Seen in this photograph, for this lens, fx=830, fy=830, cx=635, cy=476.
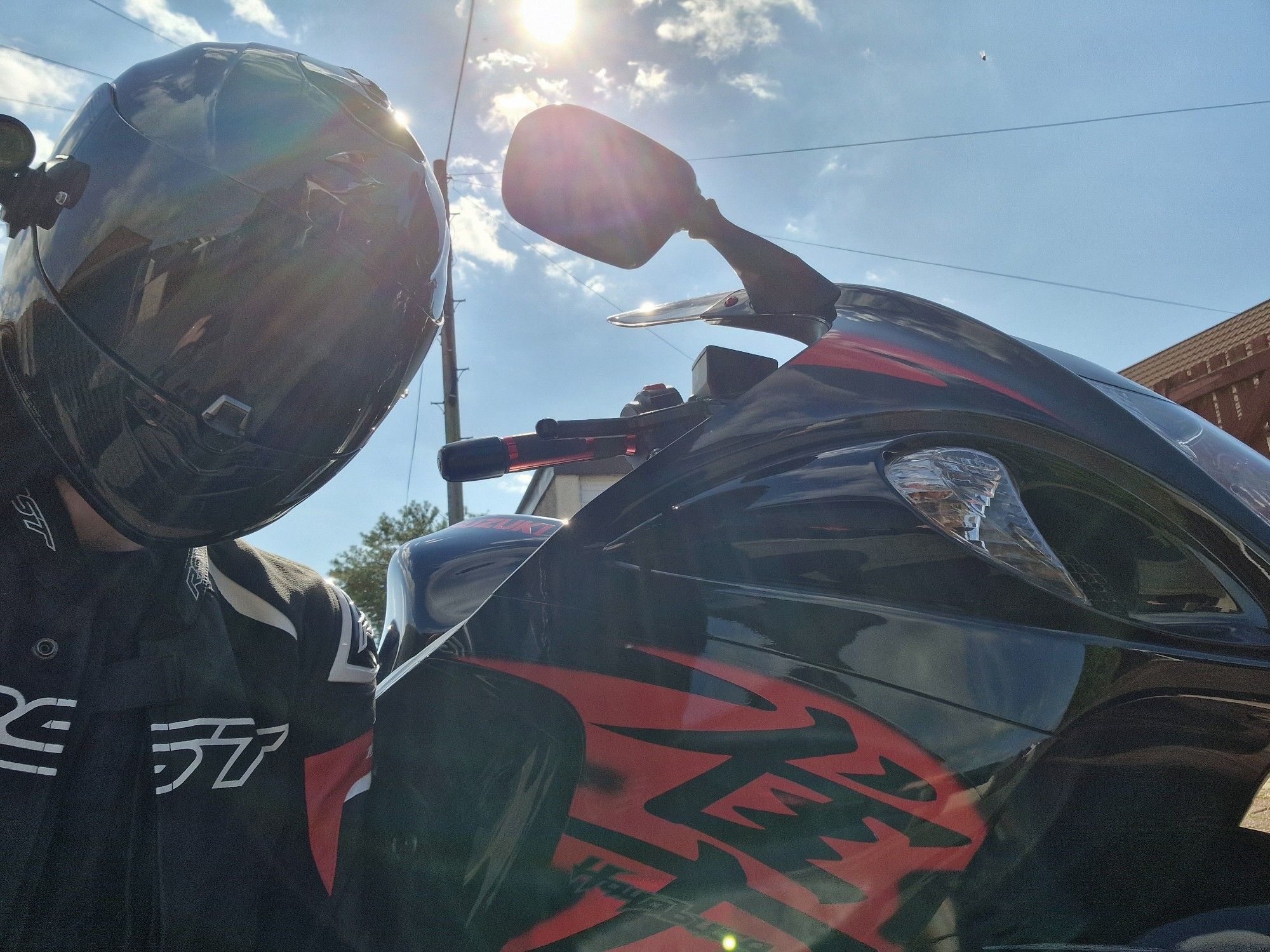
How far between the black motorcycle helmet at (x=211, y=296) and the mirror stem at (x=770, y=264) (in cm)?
48

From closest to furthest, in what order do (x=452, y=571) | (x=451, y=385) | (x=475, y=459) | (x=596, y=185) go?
(x=596, y=185) → (x=475, y=459) → (x=452, y=571) → (x=451, y=385)

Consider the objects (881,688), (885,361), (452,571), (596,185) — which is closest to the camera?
(881,688)

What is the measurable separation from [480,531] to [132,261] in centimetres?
66

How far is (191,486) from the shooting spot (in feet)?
3.54

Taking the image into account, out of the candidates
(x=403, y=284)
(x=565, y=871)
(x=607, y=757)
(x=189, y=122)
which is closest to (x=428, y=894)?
(x=565, y=871)

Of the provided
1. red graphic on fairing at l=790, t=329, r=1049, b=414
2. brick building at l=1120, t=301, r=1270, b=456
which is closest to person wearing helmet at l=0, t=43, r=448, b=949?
red graphic on fairing at l=790, t=329, r=1049, b=414

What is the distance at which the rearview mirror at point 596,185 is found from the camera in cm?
105

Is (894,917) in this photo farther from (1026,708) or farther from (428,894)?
(428,894)

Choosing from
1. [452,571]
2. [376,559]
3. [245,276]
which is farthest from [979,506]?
[376,559]

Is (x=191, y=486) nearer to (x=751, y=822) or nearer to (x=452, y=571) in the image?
(x=452, y=571)

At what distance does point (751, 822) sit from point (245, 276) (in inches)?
37.1

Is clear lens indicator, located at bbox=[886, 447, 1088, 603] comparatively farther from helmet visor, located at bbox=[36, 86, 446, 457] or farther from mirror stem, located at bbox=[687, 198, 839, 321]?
helmet visor, located at bbox=[36, 86, 446, 457]

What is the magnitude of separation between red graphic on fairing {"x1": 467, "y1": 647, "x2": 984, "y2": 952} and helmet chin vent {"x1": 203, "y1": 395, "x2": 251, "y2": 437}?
2.03 ft

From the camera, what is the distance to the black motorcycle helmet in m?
1.07
